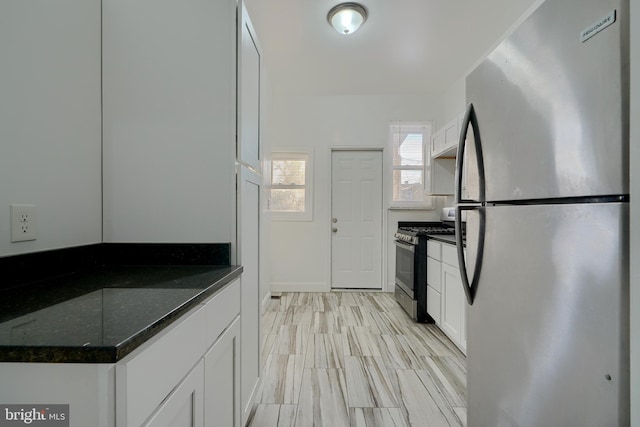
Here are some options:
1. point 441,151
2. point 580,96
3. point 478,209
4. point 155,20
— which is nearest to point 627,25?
point 580,96

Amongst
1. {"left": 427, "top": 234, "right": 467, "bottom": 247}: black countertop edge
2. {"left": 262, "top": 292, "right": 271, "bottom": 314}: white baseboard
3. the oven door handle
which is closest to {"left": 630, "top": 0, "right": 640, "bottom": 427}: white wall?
{"left": 427, "top": 234, "right": 467, "bottom": 247}: black countertop edge

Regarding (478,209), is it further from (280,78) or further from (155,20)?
(280,78)

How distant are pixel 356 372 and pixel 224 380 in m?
1.24

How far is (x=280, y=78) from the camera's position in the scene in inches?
139

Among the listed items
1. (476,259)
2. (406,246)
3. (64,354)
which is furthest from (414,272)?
(64,354)

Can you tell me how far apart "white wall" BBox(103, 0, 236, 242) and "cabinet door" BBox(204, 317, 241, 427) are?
0.44 meters

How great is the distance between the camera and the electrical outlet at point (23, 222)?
0.88 metres

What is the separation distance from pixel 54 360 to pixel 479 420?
4.58 ft

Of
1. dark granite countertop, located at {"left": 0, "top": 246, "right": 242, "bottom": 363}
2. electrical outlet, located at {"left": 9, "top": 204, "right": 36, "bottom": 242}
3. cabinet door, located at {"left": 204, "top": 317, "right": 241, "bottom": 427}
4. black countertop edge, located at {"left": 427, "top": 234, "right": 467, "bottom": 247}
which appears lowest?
cabinet door, located at {"left": 204, "top": 317, "right": 241, "bottom": 427}

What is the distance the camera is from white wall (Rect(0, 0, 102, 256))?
875 millimetres

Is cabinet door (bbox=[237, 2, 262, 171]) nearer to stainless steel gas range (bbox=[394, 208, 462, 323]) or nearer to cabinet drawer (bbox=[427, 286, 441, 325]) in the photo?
stainless steel gas range (bbox=[394, 208, 462, 323])

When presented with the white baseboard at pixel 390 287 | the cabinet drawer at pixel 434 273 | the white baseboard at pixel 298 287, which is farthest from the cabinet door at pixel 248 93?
the white baseboard at pixel 390 287

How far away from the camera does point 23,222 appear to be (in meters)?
0.91

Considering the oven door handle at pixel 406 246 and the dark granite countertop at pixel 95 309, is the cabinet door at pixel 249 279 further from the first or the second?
the oven door handle at pixel 406 246
